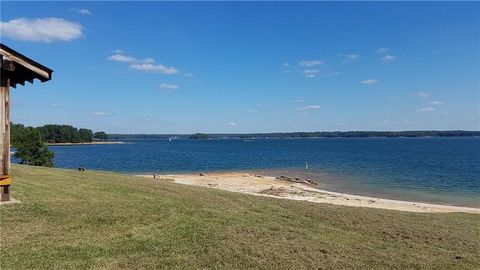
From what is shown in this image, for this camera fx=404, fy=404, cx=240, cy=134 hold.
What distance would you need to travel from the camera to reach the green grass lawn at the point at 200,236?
6855 mm

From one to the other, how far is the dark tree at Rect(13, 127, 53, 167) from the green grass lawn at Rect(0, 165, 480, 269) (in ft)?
92.1

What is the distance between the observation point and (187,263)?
669cm

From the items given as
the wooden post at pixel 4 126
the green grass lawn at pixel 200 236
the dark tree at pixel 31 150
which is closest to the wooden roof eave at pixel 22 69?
the wooden post at pixel 4 126

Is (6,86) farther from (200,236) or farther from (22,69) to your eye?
(200,236)

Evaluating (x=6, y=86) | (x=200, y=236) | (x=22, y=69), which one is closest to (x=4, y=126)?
(x=6, y=86)

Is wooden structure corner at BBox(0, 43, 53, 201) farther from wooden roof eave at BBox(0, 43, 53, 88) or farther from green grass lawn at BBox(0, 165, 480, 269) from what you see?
green grass lawn at BBox(0, 165, 480, 269)

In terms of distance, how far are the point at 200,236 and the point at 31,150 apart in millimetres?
35860

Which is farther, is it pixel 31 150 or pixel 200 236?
pixel 31 150

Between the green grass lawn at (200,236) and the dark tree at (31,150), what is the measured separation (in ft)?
92.1

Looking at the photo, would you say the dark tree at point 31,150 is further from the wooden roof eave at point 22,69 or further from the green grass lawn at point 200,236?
the wooden roof eave at point 22,69

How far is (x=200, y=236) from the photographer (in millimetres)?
8297

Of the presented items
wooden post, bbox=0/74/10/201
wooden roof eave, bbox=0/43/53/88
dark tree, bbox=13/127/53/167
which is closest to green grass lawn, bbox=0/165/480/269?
wooden post, bbox=0/74/10/201

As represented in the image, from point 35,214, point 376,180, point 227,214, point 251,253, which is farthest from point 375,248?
point 376,180

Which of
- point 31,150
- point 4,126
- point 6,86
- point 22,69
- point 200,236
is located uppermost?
point 22,69
